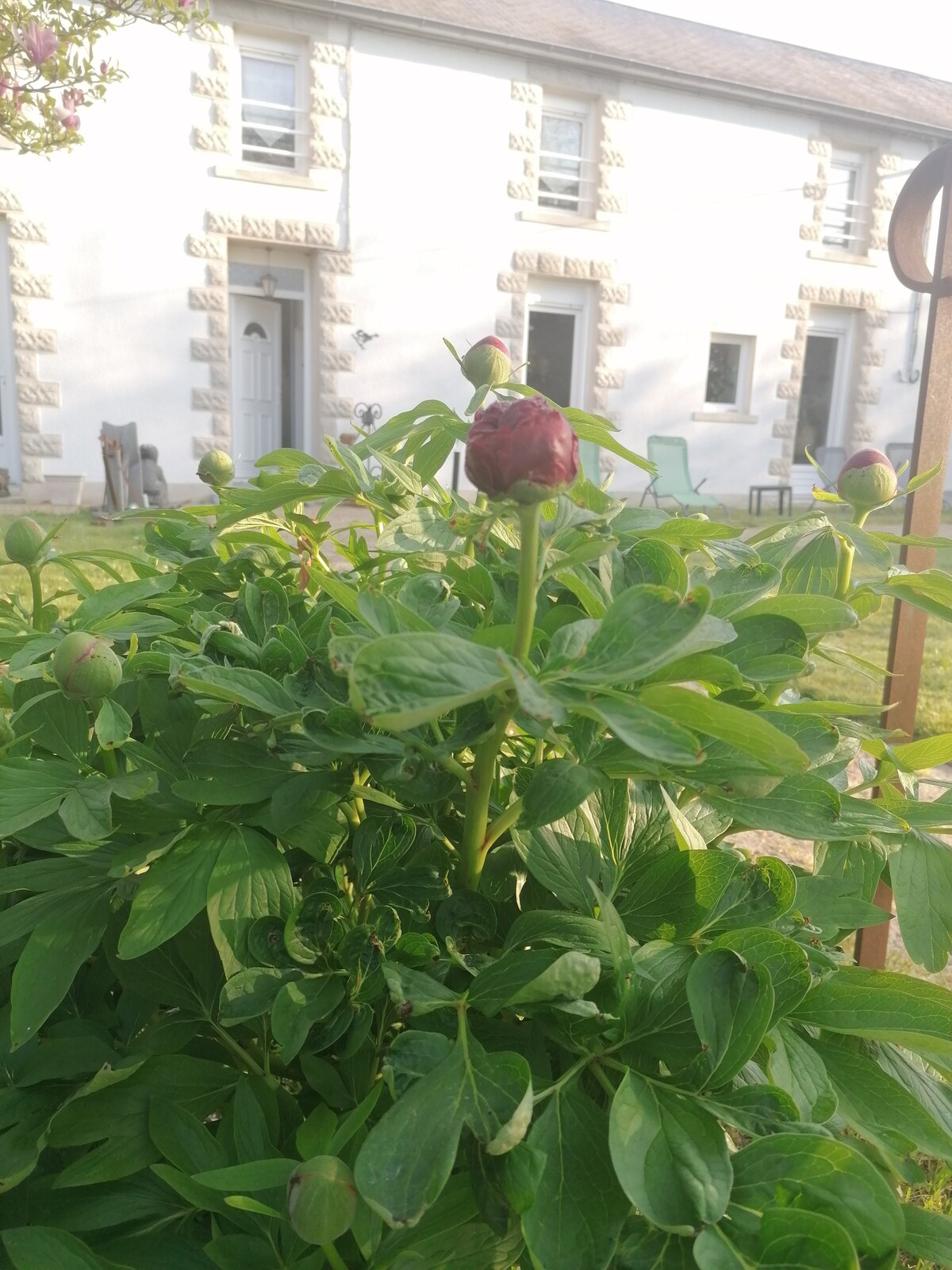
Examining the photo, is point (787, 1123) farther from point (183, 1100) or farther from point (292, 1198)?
point (183, 1100)

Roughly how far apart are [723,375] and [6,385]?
7264 mm

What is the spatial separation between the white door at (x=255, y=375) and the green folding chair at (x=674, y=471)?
12.0 ft

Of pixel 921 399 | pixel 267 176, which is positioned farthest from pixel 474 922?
pixel 267 176

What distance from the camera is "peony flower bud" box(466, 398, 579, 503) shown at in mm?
389

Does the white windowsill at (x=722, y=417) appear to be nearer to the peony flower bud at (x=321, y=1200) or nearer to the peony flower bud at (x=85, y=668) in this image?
the peony flower bud at (x=85, y=668)

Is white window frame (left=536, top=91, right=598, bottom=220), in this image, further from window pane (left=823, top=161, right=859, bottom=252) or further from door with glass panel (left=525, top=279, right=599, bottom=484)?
window pane (left=823, top=161, right=859, bottom=252)

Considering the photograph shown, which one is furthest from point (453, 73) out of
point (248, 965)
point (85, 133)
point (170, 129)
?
point (248, 965)

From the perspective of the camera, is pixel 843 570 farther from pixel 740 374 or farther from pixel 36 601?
pixel 740 374

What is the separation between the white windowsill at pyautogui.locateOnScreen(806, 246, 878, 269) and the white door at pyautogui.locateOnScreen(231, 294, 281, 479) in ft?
19.1

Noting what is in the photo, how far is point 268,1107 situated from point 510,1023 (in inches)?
5.7

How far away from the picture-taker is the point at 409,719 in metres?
0.32

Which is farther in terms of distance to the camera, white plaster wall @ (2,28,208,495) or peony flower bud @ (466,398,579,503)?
white plaster wall @ (2,28,208,495)

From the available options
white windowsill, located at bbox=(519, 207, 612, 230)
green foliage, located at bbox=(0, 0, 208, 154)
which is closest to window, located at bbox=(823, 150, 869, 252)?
white windowsill, located at bbox=(519, 207, 612, 230)

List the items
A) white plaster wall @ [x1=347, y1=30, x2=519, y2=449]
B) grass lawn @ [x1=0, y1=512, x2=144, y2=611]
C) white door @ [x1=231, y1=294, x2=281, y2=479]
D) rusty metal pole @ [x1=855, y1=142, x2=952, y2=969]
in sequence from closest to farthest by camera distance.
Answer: rusty metal pole @ [x1=855, y1=142, x2=952, y2=969], grass lawn @ [x1=0, y1=512, x2=144, y2=611], white plaster wall @ [x1=347, y1=30, x2=519, y2=449], white door @ [x1=231, y1=294, x2=281, y2=479]
